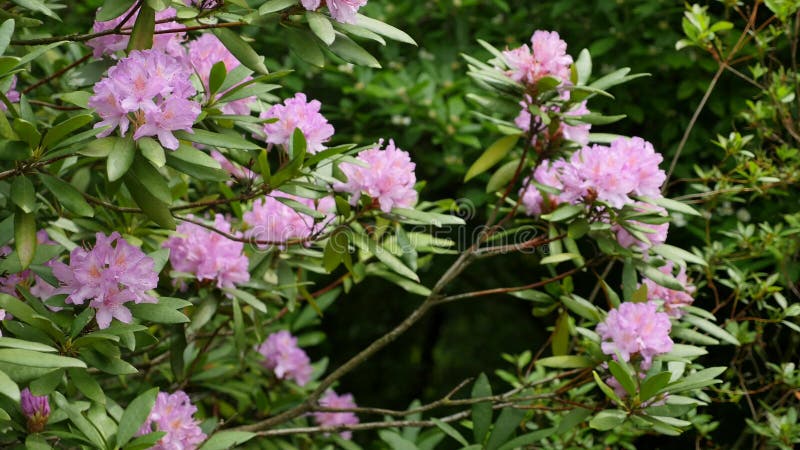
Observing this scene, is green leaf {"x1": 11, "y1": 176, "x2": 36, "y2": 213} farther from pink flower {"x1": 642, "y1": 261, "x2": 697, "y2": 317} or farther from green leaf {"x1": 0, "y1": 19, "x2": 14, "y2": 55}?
pink flower {"x1": 642, "y1": 261, "x2": 697, "y2": 317}

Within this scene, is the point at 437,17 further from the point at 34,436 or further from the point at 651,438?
the point at 34,436

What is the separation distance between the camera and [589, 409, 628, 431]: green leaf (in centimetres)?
199

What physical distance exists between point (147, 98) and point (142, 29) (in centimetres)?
22

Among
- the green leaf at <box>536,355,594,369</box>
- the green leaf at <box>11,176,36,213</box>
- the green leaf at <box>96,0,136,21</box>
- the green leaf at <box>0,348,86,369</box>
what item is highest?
the green leaf at <box>96,0,136,21</box>

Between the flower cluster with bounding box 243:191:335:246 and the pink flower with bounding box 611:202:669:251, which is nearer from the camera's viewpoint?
the pink flower with bounding box 611:202:669:251

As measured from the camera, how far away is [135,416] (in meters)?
1.82

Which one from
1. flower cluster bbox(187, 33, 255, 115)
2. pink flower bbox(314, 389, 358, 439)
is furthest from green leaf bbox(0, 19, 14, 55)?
pink flower bbox(314, 389, 358, 439)

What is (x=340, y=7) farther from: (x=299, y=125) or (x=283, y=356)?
(x=283, y=356)

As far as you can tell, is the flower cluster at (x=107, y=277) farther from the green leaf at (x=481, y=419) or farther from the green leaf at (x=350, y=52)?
the green leaf at (x=481, y=419)

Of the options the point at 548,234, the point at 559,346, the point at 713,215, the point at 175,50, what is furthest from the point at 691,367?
the point at 175,50

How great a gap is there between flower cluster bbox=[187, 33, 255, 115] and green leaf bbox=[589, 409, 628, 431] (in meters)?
1.04

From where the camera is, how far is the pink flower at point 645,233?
216 centimetres

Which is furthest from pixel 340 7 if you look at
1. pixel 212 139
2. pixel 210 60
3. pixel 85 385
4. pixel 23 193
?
pixel 85 385

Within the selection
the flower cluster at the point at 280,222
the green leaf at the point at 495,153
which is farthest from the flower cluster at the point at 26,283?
the green leaf at the point at 495,153
